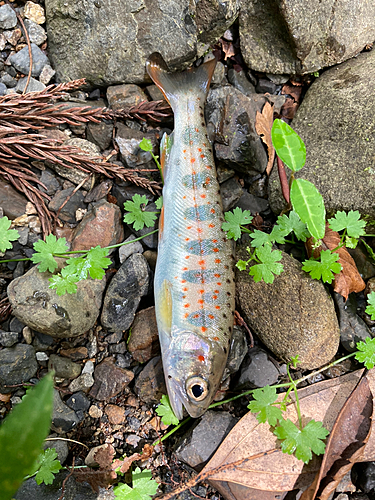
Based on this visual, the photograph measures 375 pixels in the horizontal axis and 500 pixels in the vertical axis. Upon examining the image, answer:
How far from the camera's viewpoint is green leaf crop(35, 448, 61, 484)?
322 centimetres

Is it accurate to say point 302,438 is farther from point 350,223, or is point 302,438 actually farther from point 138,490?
point 350,223

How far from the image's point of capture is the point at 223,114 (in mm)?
4164

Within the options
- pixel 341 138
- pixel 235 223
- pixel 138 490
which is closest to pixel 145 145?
pixel 235 223

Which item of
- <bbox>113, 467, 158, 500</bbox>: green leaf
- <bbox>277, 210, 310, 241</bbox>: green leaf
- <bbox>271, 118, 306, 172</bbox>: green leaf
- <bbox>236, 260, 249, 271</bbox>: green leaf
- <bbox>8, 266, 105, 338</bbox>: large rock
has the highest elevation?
<bbox>271, 118, 306, 172</bbox>: green leaf

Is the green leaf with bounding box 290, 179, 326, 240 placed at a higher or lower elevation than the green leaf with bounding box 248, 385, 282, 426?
higher

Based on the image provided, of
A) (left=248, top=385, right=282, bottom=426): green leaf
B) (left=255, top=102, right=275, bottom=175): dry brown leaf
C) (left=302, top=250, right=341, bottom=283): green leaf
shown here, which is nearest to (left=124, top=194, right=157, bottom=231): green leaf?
(left=255, top=102, right=275, bottom=175): dry brown leaf

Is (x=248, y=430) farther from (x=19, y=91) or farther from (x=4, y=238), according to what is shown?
(x=19, y=91)

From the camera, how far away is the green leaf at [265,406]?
3.36 meters

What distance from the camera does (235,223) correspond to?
3.71 m

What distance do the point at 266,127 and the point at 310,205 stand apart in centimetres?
189

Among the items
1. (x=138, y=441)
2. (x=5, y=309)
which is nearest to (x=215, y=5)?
(x=5, y=309)

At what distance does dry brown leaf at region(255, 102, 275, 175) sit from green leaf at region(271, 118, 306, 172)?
1.49 m

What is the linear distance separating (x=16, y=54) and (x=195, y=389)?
399 cm

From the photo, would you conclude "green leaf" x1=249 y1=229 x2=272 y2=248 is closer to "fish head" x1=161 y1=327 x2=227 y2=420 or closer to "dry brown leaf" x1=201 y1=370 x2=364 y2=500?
"fish head" x1=161 y1=327 x2=227 y2=420
